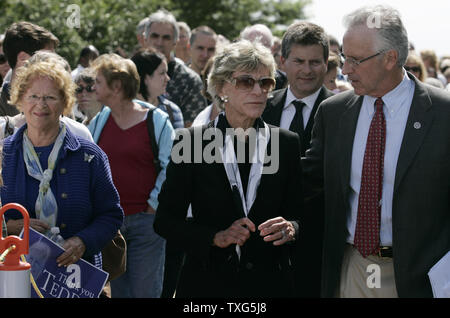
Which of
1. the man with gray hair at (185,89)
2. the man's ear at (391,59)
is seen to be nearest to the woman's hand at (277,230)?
the man's ear at (391,59)

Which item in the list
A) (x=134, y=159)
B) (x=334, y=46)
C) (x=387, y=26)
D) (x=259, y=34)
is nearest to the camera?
(x=387, y=26)

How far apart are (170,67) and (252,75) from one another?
429 centimetres

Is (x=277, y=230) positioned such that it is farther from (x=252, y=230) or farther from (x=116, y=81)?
(x=116, y=81)

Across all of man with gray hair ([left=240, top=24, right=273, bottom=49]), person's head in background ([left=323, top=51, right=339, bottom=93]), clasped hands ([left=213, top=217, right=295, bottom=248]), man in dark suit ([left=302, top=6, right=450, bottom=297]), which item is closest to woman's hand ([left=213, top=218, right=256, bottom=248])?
clasped hands ([left=213, top=217, right=295, bottom=248])

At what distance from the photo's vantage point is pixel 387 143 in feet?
14.2

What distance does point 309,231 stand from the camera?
462cm

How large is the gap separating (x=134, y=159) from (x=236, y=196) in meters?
2.51

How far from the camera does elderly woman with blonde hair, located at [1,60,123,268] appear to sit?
14.7 ft

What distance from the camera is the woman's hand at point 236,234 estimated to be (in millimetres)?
3945

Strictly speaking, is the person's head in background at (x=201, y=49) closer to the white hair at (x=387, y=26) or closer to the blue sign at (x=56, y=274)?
the white hair at (x=387, y=26)

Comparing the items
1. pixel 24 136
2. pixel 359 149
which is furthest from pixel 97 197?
pixel 359 149

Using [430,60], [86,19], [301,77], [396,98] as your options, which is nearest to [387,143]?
[396,98]
